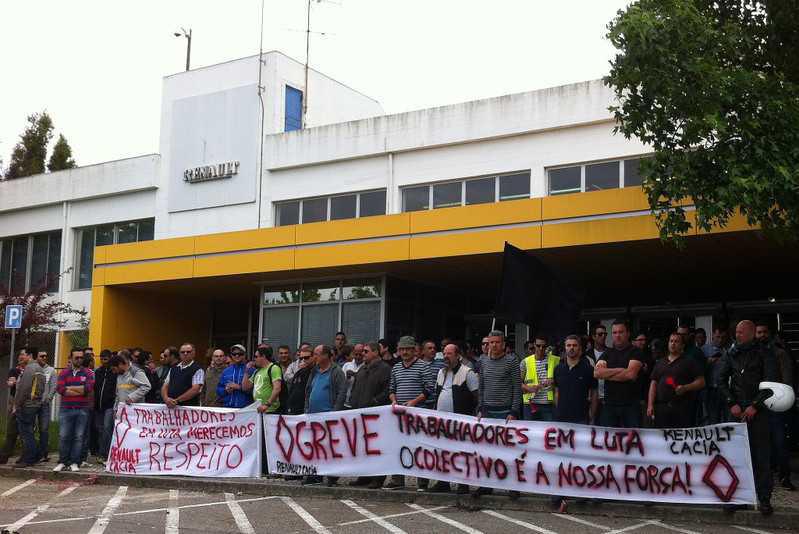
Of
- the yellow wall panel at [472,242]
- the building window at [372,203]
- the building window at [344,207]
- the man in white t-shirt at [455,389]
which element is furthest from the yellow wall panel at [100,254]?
the man in white t-shirt at [455,389]

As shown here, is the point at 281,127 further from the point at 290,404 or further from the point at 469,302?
the point at 290,404

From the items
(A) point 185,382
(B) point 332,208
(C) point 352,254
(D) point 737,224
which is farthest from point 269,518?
(B) point 332,208

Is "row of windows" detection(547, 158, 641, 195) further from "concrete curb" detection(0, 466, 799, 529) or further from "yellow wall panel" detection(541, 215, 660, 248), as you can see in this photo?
"concrete curb" detection(0, 466, 799, 529)

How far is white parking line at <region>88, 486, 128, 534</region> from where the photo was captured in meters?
9.10

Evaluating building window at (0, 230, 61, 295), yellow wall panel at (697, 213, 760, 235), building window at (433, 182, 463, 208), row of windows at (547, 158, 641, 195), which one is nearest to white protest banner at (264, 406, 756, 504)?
yellow wall panel at (697, 213, 760, 235)

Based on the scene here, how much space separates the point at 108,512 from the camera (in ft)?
33.9

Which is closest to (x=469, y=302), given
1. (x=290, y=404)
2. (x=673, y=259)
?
(x=673, y=259)

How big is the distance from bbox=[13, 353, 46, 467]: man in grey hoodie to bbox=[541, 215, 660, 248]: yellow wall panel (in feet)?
27.5

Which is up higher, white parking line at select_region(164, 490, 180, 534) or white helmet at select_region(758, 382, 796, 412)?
white helmet at select_region(758, 382, 796, 412)

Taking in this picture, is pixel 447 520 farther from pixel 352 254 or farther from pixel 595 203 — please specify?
pixel 352 254

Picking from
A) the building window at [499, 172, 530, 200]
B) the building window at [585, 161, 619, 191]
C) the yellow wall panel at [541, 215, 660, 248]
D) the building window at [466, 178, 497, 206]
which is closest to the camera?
the yellow wall panel at [541, 215, 660, 248]

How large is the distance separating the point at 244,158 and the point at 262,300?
200 inches

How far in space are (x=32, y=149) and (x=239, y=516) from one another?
54828 mm

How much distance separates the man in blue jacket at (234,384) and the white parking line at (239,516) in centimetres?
198
